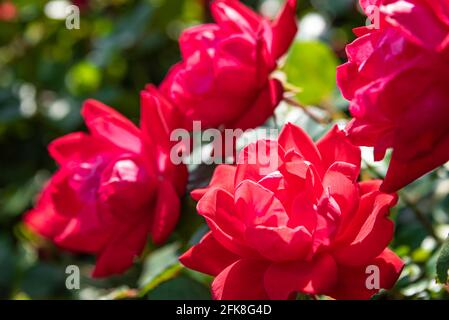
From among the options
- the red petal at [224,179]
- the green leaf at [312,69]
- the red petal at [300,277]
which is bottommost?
the green leaf at [312,69]

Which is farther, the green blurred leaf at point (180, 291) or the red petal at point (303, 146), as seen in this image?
the green blurred leaf at point (180, 291)

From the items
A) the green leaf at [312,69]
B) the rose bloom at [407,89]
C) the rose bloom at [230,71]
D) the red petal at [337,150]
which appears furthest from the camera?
the green leaf at [312,69]

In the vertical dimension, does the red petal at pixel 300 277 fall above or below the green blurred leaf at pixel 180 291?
above

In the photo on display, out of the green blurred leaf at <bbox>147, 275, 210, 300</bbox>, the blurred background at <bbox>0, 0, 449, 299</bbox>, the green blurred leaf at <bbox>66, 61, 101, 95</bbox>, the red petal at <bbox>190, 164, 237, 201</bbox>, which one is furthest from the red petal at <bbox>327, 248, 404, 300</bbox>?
the green blurred leaf at <bbox>66, 61, 101, 95</bbox>

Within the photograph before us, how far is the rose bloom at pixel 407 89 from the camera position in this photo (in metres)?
0.54

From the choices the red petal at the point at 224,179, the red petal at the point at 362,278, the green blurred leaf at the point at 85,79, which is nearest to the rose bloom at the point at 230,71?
the red petal at the point at 224,179

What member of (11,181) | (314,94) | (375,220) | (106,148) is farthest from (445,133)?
(11,181)

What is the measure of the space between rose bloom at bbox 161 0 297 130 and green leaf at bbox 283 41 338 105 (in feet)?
0.91

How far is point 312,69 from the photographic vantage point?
1.13 m

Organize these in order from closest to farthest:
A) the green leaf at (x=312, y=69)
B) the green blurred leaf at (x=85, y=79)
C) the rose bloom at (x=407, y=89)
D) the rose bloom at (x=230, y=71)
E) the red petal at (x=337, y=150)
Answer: the rose bloom at (x=407, y=89) → the red petal at (x=337, y=150) → the rose bloom at (x=230, y=71) → the green leaf at (x=312, y=69) → the green blurred leaf at (x=85, y=79)

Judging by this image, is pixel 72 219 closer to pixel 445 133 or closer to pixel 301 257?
pixel 301 257

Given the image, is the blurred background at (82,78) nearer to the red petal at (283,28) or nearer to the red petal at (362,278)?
the red petal at (283,28)
